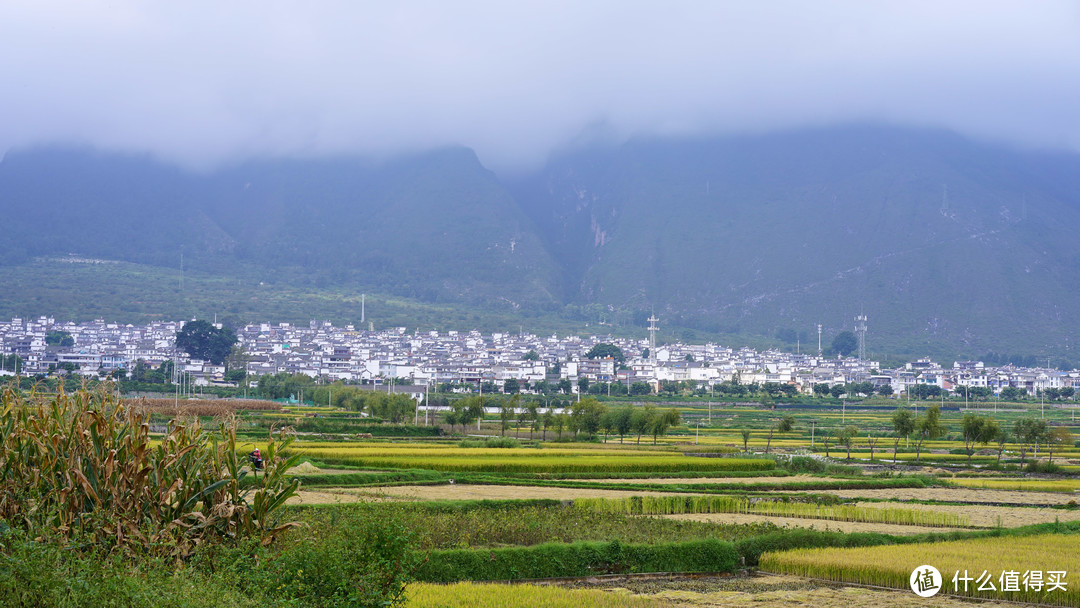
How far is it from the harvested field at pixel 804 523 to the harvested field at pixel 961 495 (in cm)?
712

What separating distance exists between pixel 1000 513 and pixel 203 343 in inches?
4709

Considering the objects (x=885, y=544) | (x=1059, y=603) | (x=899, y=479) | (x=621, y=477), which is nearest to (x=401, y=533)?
(x=1059, y=603)

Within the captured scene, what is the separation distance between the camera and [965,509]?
29.3 m

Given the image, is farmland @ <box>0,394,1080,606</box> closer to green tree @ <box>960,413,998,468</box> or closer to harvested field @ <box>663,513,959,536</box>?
harvested field @ <box>663,513,959,536</box>

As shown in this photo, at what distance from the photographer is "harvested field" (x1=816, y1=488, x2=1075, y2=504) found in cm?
A: 3238

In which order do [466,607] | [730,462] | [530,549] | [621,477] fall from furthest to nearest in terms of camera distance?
1. [730,462]
2. [621,477]
3. [530,549]
4. [466,607]

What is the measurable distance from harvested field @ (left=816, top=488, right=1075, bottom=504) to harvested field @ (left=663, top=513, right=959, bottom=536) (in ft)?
23.4

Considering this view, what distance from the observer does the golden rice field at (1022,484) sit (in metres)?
37.1

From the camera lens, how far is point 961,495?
34.2 metres

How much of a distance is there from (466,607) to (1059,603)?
8.56m

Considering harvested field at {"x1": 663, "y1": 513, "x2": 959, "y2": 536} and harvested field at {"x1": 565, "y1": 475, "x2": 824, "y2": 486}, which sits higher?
harvested field at {"x1": 663, "y1": 513, "x2": 959, "y2": 536}

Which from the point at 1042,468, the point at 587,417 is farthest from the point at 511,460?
the point at 1042,468

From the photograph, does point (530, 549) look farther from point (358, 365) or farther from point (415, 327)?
point (415, 327)

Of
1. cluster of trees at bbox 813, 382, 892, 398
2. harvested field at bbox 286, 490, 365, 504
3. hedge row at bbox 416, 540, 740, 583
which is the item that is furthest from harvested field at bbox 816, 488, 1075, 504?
cluster of trees at bbox 813, 382, 892, 398
